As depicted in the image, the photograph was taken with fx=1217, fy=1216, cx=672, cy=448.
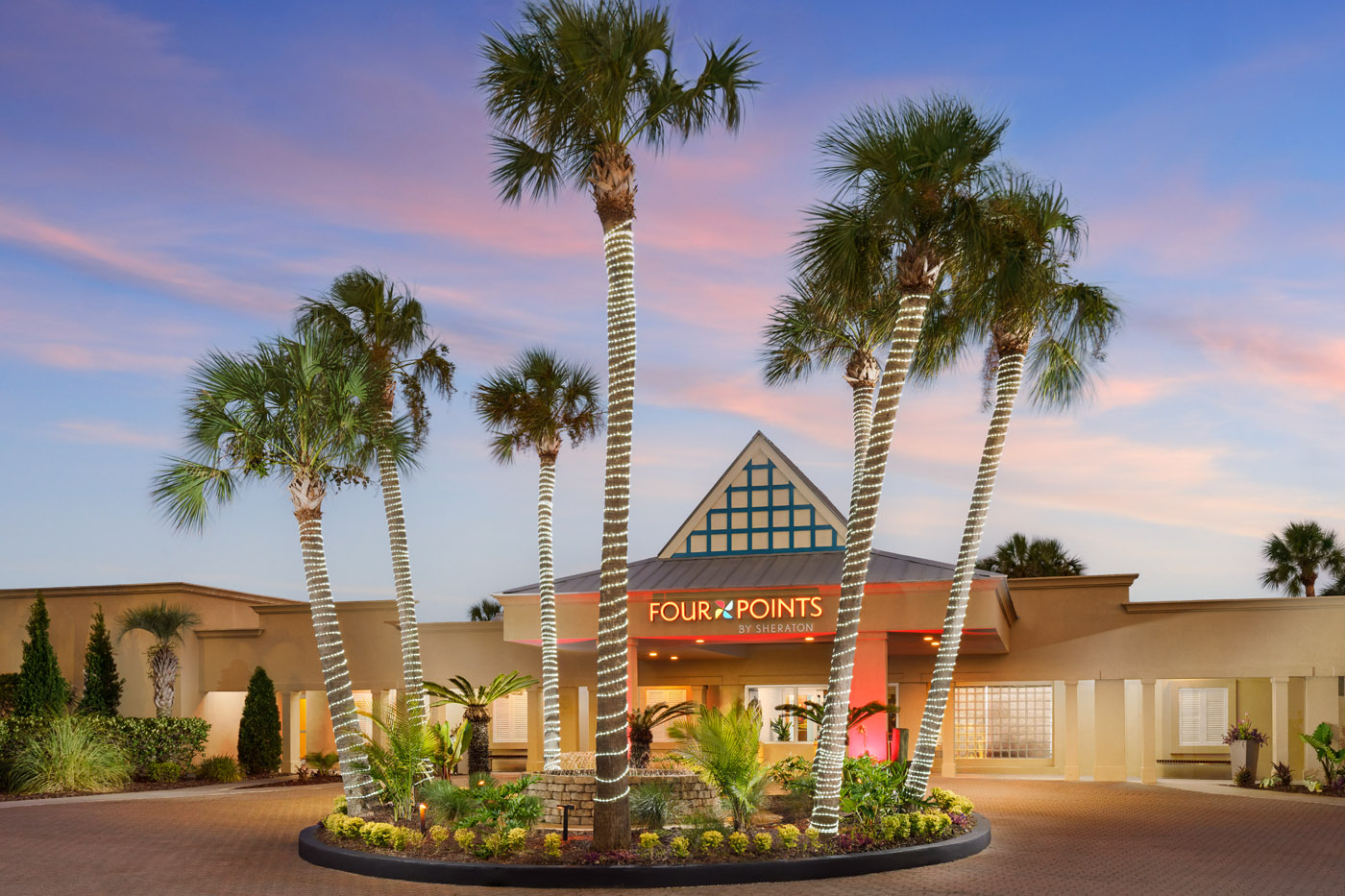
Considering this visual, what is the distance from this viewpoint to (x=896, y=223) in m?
15.2

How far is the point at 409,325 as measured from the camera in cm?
2112

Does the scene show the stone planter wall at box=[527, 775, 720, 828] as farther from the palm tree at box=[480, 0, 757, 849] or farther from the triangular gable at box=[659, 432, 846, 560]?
the triangular gable at box=[659, 432, 846, 560]

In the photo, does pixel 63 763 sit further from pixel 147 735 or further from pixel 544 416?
pixel 544 416

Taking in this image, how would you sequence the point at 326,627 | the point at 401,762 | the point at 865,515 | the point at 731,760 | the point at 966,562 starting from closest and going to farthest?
the point at 731,760 → the point at 865,515 → the point at 401,762 → the point at 326,627 → the point at 966,562

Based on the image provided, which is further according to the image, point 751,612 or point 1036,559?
point 1036,559

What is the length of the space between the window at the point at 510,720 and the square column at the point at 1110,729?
56.0 feet

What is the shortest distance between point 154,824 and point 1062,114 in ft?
58.7

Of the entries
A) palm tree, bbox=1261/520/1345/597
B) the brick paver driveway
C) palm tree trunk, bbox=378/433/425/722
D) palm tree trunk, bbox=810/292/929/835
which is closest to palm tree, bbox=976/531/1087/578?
palm tree, bbox=1261/520/1345/597

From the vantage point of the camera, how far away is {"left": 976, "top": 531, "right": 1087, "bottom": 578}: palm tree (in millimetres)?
38312

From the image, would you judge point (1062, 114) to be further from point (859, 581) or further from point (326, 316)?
point (326, 316)

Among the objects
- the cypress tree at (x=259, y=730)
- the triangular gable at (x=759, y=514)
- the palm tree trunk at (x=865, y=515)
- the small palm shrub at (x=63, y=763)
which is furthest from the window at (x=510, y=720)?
the palm tree trunk at (x=865, y=515)

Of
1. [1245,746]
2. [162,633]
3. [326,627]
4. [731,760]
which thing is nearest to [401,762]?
[326,627]

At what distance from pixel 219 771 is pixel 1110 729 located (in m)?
20.6

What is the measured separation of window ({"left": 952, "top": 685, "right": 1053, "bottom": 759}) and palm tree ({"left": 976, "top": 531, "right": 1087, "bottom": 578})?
25.9 feet
